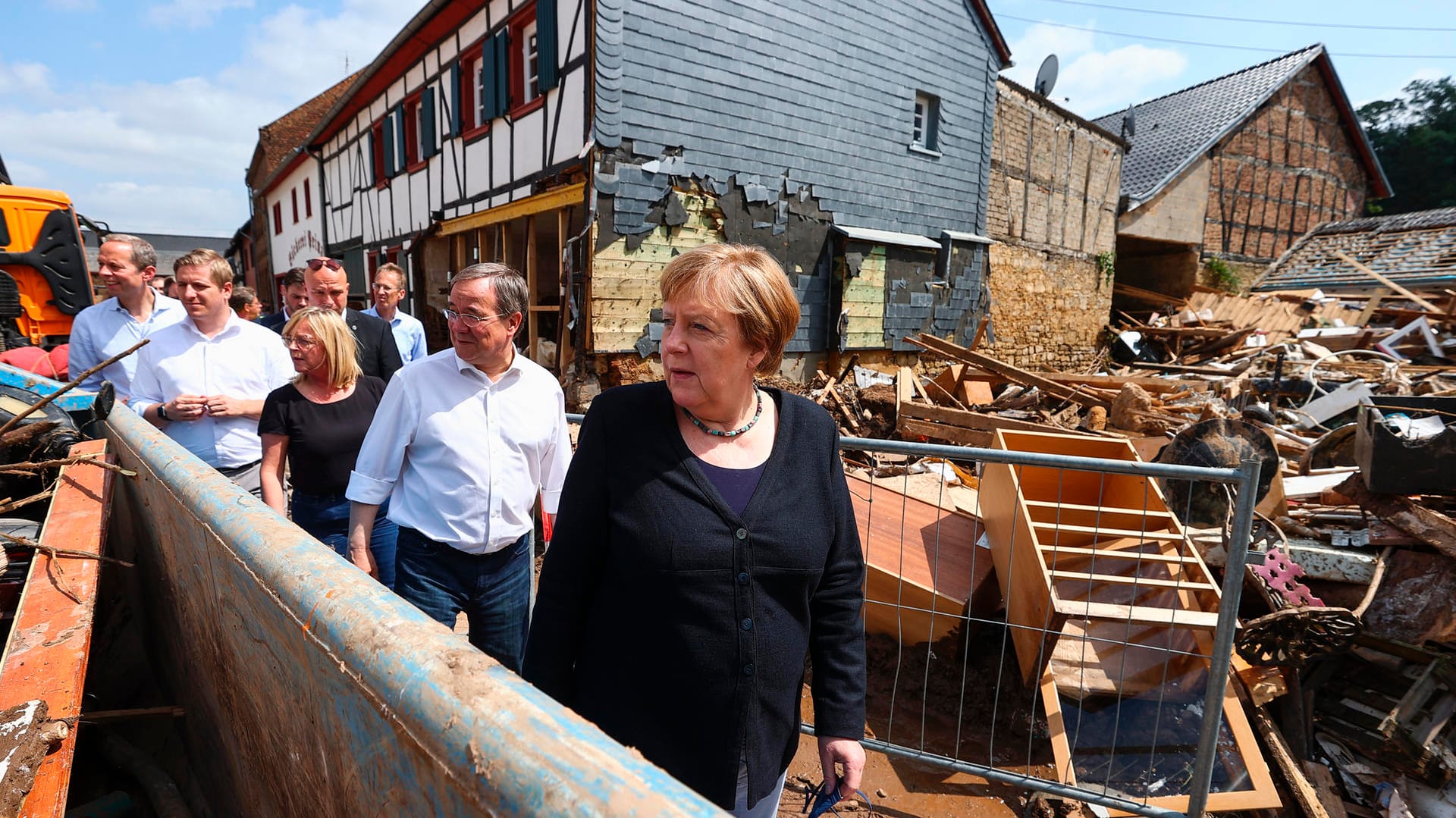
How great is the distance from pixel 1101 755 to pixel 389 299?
5.10 m

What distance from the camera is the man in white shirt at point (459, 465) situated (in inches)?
95.3

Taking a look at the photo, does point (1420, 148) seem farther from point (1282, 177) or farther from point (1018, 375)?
point (1018, 375)

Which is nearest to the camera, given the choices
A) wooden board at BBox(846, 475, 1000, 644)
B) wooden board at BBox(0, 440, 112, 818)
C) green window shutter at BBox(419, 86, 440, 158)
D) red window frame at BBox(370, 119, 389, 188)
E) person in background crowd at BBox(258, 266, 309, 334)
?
wooden board at BBox(0, 440, 112, 818)

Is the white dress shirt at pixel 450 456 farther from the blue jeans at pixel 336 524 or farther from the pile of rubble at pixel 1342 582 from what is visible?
the pile of rubble at pixel 1342 582

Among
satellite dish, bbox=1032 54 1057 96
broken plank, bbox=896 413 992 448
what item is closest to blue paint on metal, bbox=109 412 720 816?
broken plank, bbox=896 413 992 448

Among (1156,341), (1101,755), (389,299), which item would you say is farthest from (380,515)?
(1156,341)

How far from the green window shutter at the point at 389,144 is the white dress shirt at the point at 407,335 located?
10527 mm

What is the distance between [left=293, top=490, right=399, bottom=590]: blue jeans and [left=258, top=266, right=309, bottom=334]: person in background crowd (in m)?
2.45

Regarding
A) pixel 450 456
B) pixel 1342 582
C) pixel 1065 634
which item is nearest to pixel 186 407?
pixel 450 456

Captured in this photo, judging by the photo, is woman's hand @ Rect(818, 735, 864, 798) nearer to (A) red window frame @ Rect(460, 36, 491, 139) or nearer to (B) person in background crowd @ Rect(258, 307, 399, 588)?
(B) person in background crowd @ Rect(258, 307, 399, 588)

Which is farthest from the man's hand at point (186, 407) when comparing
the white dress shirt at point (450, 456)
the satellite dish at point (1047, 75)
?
the satellite dish at point (1047, 75)

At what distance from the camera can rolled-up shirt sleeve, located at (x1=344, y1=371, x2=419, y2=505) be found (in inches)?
95.7

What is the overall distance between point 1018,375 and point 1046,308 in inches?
301

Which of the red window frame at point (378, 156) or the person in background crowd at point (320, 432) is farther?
the red window frame at point (378, 156)
